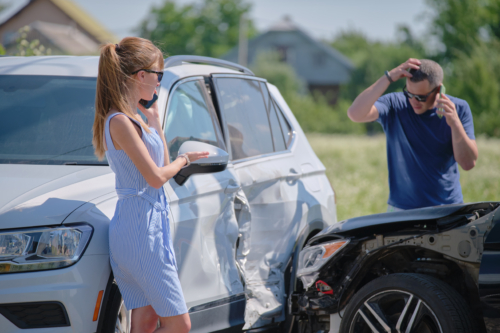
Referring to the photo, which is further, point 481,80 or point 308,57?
point 308,57

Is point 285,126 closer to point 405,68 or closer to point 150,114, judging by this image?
point 405,68

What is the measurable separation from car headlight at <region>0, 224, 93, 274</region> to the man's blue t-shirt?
257 cm

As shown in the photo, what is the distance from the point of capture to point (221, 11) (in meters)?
74.8

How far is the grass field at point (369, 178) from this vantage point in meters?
10.3

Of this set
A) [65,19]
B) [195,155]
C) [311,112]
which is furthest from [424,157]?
[65,19]

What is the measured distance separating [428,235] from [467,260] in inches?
9.1

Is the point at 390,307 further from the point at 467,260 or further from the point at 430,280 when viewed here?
the point at 467,260

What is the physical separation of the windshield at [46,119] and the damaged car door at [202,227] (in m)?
0.48

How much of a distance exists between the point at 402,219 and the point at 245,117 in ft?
5.33

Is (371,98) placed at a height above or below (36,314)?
above

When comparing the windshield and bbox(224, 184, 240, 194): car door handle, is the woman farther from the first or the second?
bbox(224, 184, 240, 194): car door handle

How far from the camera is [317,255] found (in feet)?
11.0

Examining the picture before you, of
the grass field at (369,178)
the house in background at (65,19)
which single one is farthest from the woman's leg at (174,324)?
the house in background at (65,19)

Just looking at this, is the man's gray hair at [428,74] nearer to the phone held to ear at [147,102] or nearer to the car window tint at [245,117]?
the car window tint at [245,117]
